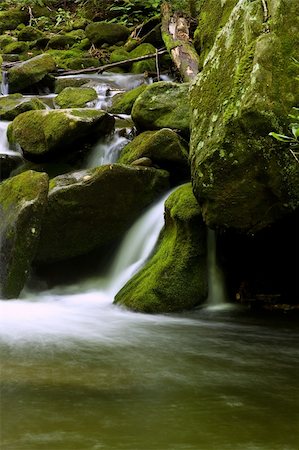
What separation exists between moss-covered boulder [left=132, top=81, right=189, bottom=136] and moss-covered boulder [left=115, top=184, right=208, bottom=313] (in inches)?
84.8

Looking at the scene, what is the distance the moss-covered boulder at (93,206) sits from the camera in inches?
263

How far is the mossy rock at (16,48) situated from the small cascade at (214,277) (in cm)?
1411

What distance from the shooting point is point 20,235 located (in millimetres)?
6082

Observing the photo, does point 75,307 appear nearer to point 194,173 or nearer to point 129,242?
point 129,242

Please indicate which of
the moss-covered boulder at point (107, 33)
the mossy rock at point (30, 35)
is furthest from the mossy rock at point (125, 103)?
the mossy rock at point (30, 35)

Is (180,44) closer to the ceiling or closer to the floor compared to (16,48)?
closer to the floor

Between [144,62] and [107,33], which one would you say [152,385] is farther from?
[107,33]

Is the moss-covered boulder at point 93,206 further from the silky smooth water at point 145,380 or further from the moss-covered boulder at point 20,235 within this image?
the silky smooth water at point 145,380

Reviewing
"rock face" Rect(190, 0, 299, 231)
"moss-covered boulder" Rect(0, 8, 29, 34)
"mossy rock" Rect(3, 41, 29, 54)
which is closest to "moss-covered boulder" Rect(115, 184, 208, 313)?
"rock face" Rect(190, 0, 299, 231)

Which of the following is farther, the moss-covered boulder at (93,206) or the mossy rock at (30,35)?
the mossy rock at (30,35)

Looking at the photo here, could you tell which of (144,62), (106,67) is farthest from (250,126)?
(106,67)

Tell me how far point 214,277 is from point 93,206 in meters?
1.89

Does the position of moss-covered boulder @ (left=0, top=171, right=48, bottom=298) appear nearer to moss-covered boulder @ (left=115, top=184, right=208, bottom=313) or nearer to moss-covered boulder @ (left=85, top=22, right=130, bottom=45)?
moss-covered boulder @ (left=115, top=184, right=208, bottom=313)

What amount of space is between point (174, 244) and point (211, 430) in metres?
3.53
